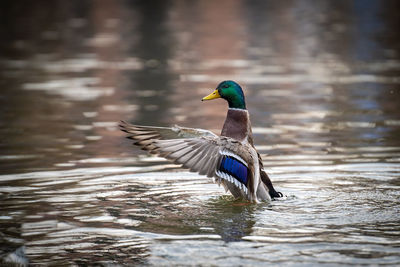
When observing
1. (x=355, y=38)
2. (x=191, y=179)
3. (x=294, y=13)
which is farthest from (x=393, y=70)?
(x=294, y=13)

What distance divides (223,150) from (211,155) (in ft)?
0.40

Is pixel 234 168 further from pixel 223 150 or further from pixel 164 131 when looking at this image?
pixel 164 131

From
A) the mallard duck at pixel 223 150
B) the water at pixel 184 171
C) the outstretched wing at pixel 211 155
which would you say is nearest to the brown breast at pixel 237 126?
the mallard duck at pixel 223 150

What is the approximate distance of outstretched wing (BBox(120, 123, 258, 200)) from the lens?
7594 mm

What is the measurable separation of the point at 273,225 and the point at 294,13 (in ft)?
107

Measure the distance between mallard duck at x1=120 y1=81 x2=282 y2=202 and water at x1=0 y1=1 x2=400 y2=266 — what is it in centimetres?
23

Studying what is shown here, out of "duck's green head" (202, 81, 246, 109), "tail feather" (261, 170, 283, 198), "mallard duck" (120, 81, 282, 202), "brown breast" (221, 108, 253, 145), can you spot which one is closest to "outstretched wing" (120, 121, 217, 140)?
"mallard duck" (120, 81, 282, 202)

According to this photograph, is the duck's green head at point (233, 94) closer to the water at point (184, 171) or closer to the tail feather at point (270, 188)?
the tail feather at point (270, 188)

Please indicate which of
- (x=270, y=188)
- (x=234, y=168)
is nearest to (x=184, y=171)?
(x=270, y=188)

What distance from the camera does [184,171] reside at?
9.58 meters

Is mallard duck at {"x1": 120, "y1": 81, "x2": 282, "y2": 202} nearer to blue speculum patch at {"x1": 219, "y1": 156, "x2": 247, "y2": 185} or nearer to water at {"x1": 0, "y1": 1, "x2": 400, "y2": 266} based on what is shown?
blue speculum patch at {"x1": 219, "y1": 156, "x2": 247, "y2": 185}

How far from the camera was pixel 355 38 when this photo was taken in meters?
26.6

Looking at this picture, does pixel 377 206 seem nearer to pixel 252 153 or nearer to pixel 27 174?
pixel 252 153

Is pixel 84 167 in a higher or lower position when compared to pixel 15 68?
lower
